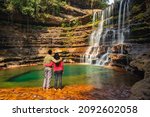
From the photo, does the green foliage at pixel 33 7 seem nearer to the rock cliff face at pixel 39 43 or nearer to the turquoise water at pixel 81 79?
the rock cliff face at pixel 39 43

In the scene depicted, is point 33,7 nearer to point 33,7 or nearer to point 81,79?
point 33,7

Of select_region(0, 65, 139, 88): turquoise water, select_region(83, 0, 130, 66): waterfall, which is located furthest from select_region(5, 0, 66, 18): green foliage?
select_region(0, 65, 139, 88): turquoise water

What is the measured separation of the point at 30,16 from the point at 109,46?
15590mm

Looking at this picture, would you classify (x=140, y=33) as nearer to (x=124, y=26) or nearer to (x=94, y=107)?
(x=124, y=26)

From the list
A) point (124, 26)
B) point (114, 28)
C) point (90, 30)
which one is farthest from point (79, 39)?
point (124, 26)

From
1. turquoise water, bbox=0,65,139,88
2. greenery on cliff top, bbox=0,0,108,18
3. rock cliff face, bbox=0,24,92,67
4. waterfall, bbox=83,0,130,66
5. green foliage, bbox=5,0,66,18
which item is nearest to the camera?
turquoise water, bbox=0,65,139,88

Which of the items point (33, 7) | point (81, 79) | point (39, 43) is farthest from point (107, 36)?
point (81, 79)

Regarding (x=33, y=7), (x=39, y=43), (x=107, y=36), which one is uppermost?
(x=33, y=7)

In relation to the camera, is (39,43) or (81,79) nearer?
(81,79)

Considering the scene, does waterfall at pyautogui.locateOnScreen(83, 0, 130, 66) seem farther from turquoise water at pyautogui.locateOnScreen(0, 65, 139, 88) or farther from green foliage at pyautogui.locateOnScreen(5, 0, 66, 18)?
green foliage at pyautogui.locateOnScreen(5, 0, 66, 18)

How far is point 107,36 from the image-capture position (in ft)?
99.5

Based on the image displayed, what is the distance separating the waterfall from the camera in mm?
27422

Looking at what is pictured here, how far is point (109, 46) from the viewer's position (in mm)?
28312

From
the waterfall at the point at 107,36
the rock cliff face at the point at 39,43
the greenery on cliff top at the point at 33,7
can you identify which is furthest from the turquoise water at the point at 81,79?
the greenery on cliff top at the point at 33,7
